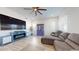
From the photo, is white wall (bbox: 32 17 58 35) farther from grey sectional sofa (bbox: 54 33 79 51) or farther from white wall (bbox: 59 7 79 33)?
grey sectional sofa (bbox: 54 33 79 51)

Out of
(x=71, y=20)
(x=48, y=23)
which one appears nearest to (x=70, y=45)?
(x=71, y=20)

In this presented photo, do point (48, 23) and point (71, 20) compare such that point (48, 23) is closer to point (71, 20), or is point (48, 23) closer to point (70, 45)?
point (71, 20)

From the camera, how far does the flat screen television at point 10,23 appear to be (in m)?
2.74

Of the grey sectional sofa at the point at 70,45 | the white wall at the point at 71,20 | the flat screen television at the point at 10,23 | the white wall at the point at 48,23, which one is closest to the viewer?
the grey sectional sofa at the point at 70,45

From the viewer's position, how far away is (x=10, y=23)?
9.38ft

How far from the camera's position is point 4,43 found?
299cm

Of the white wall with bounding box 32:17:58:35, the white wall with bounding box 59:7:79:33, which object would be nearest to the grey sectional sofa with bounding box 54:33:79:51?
the white wall with bounding box 59:7:79:33

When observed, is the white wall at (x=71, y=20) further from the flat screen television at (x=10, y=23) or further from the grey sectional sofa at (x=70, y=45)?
the flat screen television at (x=10, y=23)

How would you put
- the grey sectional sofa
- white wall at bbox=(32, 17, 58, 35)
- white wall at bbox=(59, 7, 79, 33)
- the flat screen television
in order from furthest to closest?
the flat screen television → white wall at bbox=(32, 17, 58, 35) → white wall at bbox=(59, 7, 79, 33) → the grey sectional sofa

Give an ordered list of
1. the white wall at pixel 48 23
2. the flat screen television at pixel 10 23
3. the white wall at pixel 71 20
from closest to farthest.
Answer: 1. the white wall at pixel 71 20
2. the white wall at pixel 48 23
3. the flat screen television at pixel 10 23

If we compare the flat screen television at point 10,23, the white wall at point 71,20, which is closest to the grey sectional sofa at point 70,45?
the white wall at point 71,20

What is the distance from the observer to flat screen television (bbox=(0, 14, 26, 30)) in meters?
2.74

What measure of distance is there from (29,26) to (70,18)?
139 cm
